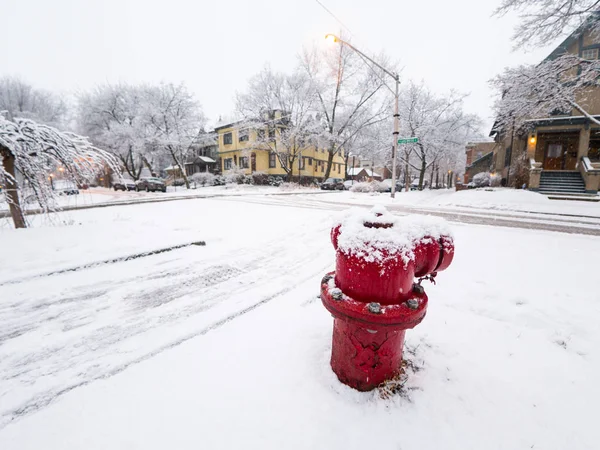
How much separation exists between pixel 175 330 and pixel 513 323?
3.15 meters

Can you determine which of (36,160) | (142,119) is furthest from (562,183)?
(142,119)

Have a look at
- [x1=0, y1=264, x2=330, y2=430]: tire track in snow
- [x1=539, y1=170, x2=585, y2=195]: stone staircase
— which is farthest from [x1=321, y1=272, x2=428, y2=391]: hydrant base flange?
[x1=539, y1=170, x2=585, y2=195]: stone staircase

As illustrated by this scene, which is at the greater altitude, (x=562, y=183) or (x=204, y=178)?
(x=204, y=178)

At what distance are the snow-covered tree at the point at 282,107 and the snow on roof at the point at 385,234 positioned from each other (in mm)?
25849

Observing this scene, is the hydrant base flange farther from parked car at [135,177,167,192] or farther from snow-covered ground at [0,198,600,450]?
parked car at [135,177,167,192]

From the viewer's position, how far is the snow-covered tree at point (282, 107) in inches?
1049

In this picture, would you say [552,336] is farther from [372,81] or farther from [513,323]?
[372,81]

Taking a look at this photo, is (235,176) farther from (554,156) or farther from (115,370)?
(115,370)

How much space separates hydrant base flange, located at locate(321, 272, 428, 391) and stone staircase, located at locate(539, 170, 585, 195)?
19907mm

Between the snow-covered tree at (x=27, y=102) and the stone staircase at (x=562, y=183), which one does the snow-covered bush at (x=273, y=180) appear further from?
the snow-covered tree at (x=27, y=102)

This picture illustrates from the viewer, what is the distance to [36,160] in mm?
5719

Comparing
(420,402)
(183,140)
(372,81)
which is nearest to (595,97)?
(372,81)

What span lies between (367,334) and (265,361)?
85cm

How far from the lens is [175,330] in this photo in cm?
240
